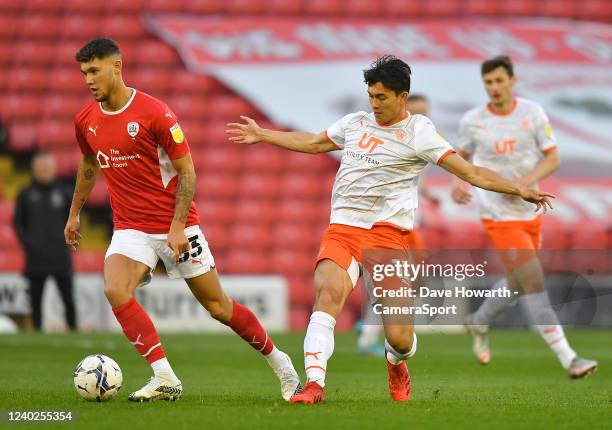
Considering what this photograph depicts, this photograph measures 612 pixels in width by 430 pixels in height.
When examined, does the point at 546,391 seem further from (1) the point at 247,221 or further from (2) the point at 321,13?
(2) the point at 321,13

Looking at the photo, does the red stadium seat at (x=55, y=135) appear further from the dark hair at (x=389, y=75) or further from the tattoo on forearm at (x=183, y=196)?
the dark hair at (x=389, y=75)

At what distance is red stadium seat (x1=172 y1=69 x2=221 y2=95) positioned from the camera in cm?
1861

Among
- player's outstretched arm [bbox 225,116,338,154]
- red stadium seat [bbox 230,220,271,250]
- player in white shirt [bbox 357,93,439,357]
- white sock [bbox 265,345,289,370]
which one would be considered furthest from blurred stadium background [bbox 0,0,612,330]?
player's outstretched arm [bbox 225,116,338,154]

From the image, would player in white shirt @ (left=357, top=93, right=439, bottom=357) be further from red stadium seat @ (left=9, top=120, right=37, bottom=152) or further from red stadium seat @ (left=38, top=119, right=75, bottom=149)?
red stadium seat @ (left=9, top=120, right=37, bottom=152)

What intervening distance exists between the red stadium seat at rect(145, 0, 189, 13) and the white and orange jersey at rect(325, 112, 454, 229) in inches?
500

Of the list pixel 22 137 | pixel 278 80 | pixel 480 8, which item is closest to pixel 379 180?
pixel 278 80

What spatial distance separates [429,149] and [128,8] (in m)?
13.5

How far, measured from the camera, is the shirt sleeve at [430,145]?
6.36m

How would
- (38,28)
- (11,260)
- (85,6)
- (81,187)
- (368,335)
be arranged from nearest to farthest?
(81,187)
(368,335)
(11,260)
(38,28)
(85,6)

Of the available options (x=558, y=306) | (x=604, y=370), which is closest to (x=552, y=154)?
(x=604, y=370)

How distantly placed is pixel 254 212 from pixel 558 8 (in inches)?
254

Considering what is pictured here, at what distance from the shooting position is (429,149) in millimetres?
6387

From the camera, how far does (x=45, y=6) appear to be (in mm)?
19047

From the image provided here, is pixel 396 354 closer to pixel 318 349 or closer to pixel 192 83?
pixel 318 349
